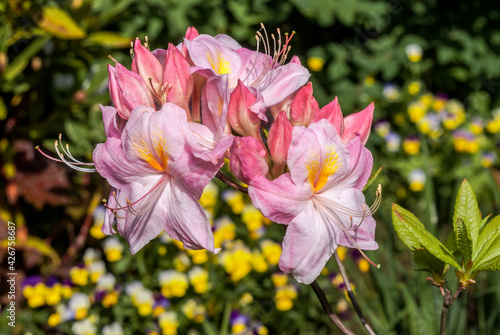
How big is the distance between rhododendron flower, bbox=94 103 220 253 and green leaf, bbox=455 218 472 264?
1.24ft

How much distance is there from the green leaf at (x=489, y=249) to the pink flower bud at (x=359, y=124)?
0.25 meters

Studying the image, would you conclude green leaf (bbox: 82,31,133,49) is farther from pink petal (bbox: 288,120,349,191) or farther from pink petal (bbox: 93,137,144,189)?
pink petal (bbox: 288,120,349,191)

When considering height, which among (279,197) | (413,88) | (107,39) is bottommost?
(413,88)

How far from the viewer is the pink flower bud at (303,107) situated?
2.65 ft

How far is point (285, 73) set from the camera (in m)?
0.84

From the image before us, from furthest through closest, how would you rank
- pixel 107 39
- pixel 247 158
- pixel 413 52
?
pixel 413 52 → pixel 107 39 → pixel 247 158

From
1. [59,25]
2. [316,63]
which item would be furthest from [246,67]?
[316,63]

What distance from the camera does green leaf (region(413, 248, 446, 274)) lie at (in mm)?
781

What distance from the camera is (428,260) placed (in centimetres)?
79

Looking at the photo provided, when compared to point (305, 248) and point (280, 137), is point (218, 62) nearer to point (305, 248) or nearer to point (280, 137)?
point (280, 137)

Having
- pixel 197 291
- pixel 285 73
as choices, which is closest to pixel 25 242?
pixel 197 291

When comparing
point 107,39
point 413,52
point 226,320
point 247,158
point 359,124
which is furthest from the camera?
point 413,52

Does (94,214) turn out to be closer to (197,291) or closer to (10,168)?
(10,168)

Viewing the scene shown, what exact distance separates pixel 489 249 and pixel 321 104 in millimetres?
2311
